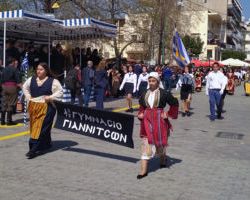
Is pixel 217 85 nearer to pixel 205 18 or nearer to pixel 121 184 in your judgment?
pixel 121 184

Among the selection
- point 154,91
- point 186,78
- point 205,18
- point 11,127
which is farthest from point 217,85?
point 205,18

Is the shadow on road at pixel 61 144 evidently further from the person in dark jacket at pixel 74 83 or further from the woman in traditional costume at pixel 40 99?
the person in dark jacket at pixel 74 83

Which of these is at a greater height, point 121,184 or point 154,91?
point 154,91

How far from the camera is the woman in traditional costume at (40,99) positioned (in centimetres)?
777

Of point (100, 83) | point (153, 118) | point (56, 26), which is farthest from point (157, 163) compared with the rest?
point (56, 26)

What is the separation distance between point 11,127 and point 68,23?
8.47 meters

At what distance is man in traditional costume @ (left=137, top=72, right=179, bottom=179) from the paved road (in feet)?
1.33

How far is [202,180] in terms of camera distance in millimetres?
6738

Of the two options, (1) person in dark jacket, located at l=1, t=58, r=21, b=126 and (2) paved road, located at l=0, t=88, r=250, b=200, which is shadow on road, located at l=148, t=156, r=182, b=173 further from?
(1) person in dark jacket, located at l=1, t=58, r=21, b=126

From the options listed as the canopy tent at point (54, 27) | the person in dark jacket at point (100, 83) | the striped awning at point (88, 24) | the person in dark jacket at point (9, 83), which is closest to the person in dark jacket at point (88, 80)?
the person in dark jacket at point (100, 83)

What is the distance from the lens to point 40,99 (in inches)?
307

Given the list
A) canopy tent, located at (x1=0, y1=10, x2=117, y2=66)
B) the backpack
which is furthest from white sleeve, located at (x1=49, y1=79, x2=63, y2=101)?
the backpack

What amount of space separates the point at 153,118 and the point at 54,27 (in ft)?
42.7

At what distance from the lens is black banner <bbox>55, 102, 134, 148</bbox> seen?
285 inches
